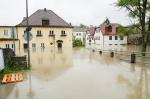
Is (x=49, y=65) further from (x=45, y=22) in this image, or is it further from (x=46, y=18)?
(x=46, y=18)

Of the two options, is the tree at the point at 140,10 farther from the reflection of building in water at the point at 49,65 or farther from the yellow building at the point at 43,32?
the yellow building at the point at 43,32

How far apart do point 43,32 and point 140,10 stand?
2758 centimetres

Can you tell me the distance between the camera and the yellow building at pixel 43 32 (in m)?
49.4

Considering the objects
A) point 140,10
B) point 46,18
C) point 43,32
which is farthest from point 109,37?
point 140,10

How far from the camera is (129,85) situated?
12.0 metres

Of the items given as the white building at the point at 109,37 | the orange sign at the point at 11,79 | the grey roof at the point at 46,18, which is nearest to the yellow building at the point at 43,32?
the grey roof at the point at 46,18

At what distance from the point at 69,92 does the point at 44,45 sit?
41484mm

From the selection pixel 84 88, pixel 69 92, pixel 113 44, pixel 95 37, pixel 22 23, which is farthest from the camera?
pixel 95 37

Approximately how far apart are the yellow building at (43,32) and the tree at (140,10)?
24.9m

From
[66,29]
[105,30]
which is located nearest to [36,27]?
[66,29]

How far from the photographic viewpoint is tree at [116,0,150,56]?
27.3 m

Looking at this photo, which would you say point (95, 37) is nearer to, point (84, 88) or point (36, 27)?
point (36, 27)

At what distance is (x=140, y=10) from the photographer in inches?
1081

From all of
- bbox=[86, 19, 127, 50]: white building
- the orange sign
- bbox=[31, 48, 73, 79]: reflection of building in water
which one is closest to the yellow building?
bbox=[86, 19, 127, 50]: white building
